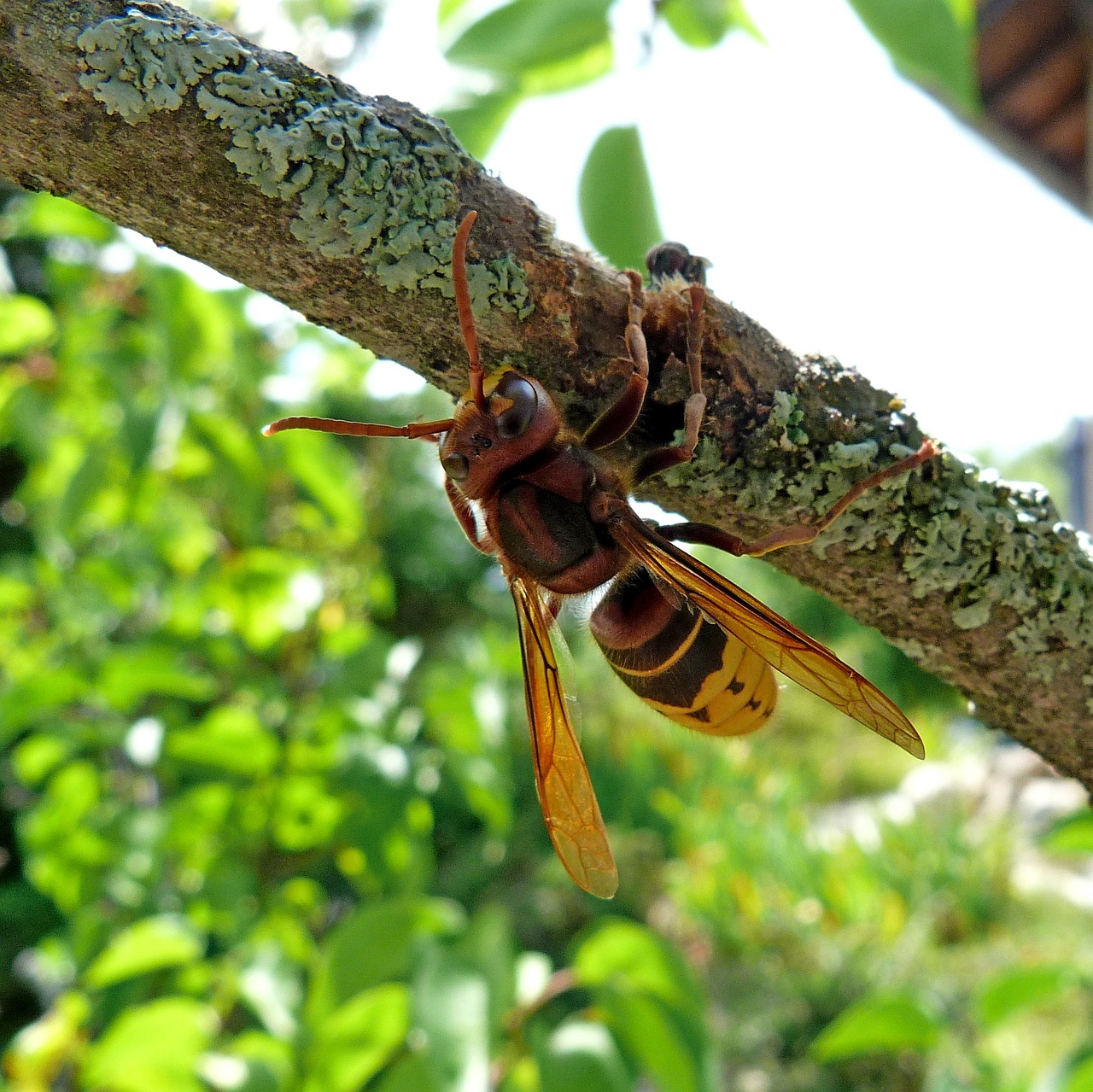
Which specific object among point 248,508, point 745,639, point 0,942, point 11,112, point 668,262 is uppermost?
point 668,262

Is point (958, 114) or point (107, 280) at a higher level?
point (958, 114)

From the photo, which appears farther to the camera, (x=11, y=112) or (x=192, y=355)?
(x=192, y=355)

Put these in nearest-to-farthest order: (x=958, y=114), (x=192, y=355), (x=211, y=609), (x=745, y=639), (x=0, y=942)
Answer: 1. (x=745, y=639)
2. (x=192, y=355)
3. (x=211, y=609)
4. (x=0, y=942)
5. (x=958, y=114)

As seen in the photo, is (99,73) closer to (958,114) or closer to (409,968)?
(409,968)

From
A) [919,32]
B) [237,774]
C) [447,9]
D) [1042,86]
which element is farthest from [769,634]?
[1042,86]

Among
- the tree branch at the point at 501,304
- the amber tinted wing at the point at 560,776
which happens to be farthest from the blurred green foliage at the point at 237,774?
the tree branch at the point at 501,304

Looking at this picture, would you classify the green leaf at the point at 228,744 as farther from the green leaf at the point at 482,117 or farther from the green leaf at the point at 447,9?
the green leaf at the point at 447,9

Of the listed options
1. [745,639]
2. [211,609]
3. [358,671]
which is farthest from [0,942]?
[745,639]

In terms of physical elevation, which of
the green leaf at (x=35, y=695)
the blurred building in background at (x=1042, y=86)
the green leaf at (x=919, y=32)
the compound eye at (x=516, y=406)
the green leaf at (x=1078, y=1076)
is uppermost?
the blurred building in background at (x=1042, y=86)
